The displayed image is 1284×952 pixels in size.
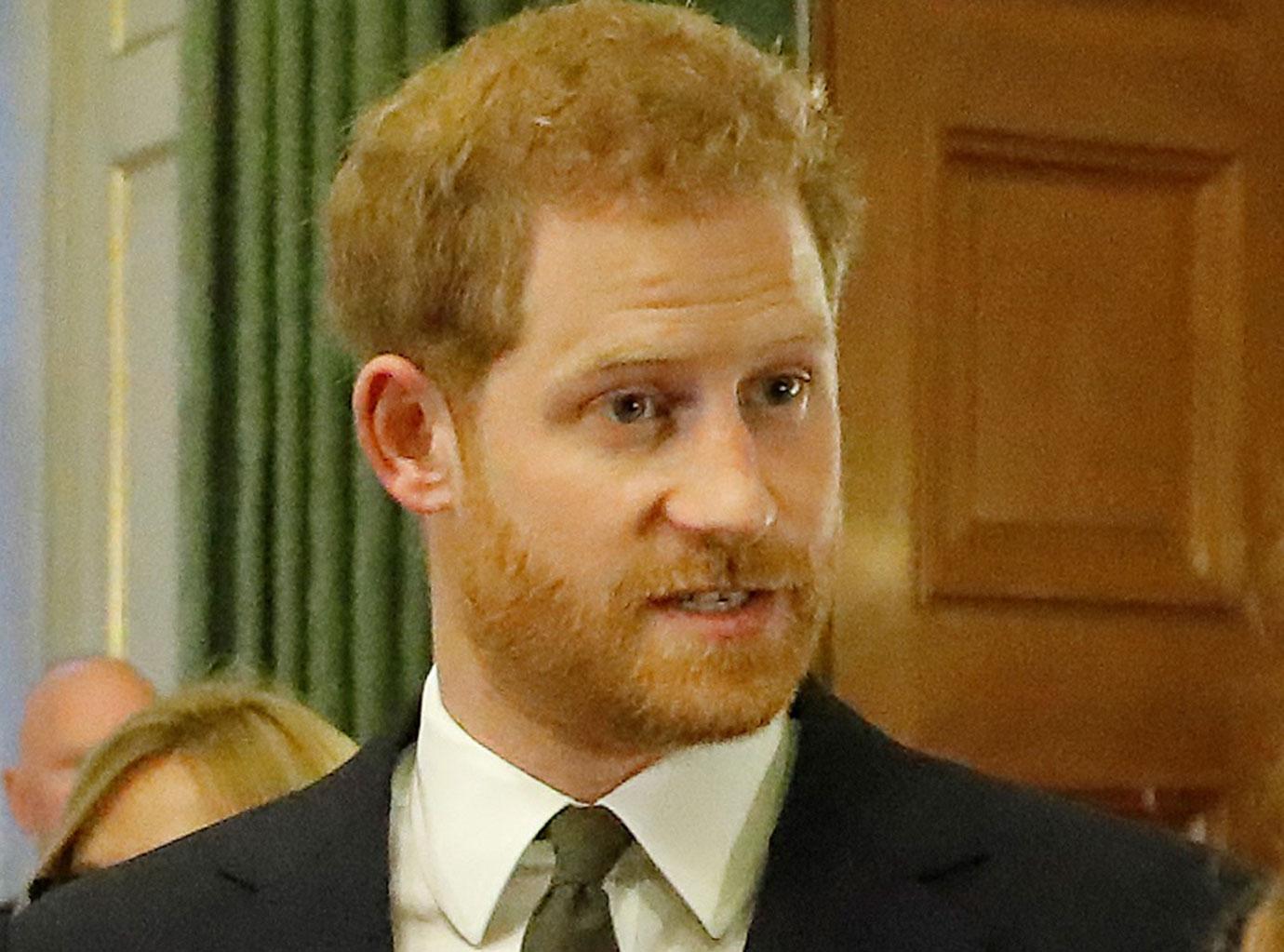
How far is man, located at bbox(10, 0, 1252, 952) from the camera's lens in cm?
131

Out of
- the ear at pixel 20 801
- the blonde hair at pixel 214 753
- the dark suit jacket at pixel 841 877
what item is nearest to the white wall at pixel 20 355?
the ear at pixel 20 801

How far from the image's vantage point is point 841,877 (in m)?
1.37

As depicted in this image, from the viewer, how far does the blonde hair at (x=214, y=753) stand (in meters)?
1.86

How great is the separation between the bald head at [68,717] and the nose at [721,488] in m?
1.18

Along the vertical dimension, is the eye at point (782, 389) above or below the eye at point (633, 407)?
above

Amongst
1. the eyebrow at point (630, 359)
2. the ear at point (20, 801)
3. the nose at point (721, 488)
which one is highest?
the eyebrow at point (630, 359)

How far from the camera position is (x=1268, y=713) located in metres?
1.02

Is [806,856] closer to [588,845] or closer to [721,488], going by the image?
[588,845]

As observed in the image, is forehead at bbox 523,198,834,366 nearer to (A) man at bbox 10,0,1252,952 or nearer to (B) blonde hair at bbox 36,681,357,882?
(A) man at bbox 10,0,1252,952

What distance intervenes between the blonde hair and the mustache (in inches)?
25.2

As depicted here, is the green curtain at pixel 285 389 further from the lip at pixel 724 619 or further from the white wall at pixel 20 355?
the lip at pixel 724 619

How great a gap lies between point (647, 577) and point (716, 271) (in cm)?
17

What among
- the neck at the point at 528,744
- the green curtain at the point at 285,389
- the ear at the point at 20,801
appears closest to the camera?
the neck at the point at 528,744

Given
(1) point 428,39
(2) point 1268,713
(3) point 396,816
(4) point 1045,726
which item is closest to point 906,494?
(4) point 1045,726
